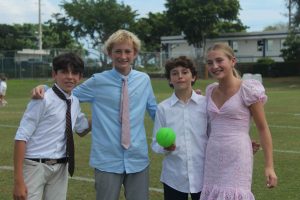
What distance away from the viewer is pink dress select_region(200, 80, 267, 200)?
4.32 metres

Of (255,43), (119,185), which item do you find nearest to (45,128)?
(119,185)

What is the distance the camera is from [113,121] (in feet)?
15.6

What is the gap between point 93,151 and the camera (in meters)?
4.84

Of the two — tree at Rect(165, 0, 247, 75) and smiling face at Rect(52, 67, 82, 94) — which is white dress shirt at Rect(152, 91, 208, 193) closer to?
smiling face at Rect(52, 67, 82, 94)

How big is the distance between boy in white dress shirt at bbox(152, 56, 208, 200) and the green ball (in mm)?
95

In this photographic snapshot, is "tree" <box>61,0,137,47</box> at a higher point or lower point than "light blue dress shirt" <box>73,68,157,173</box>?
higher

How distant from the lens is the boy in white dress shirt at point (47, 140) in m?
4.41

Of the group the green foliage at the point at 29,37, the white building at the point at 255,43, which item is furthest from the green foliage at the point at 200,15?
the green foliage at the point at 29,37

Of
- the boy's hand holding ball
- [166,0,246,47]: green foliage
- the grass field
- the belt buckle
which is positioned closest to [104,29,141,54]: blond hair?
the boy's hand holding ball

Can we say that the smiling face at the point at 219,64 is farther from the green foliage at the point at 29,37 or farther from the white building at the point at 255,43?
the green foliage at the point at 29,37

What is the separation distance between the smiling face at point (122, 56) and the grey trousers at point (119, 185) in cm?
91

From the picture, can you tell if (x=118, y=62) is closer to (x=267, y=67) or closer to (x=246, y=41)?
(x=267, y=67)

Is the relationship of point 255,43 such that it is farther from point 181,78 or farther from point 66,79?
point 66,79

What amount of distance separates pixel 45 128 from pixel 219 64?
151 cm
